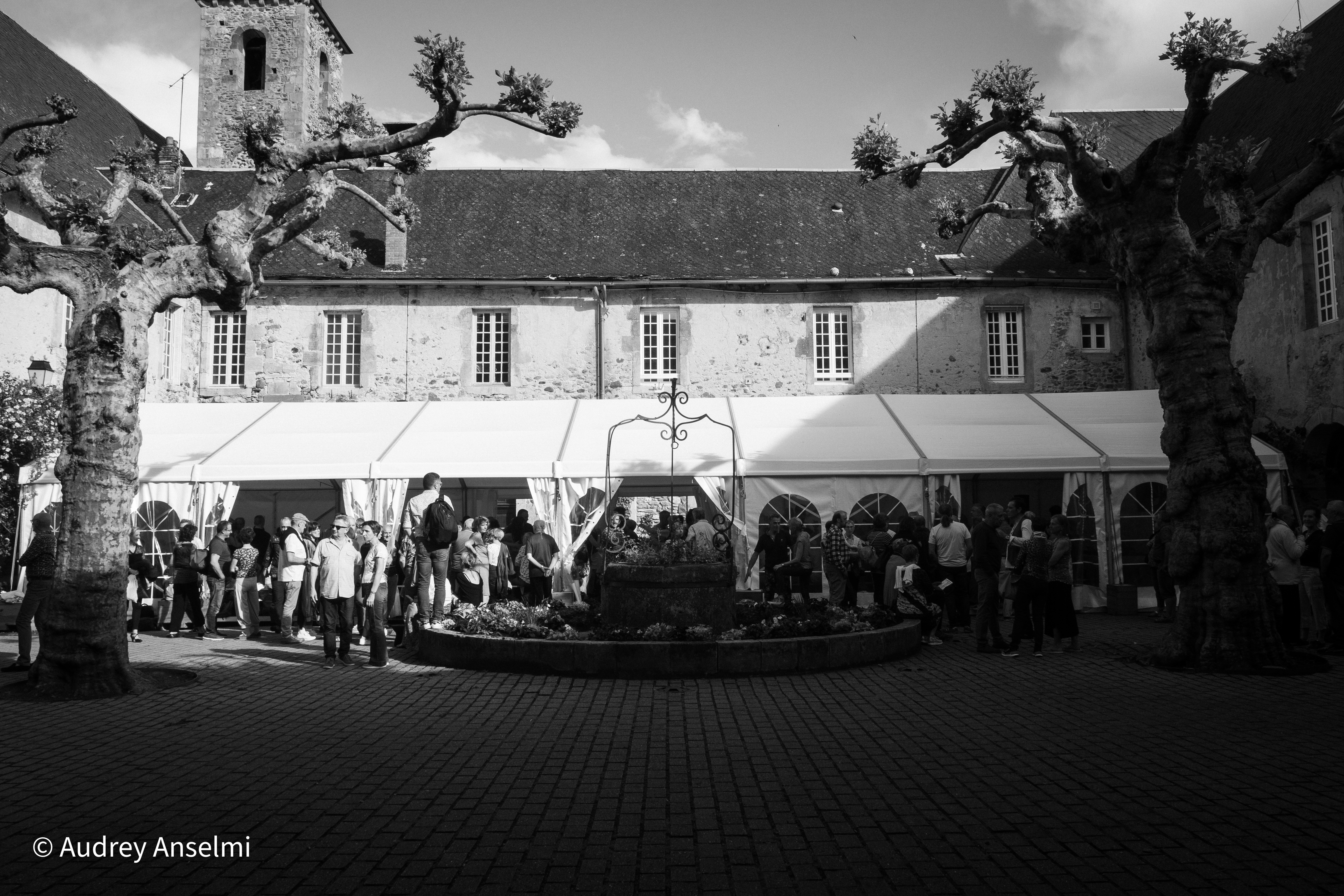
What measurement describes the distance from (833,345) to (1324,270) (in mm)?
9202

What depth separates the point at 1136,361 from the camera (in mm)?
22156

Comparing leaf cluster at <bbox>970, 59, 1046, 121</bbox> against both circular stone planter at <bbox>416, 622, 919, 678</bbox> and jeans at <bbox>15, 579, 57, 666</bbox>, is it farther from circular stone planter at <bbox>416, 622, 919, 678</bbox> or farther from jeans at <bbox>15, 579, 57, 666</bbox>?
jeans at <bbox>15, 579, 57, 666</bbox>

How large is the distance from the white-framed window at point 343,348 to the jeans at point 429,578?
38.0 feet

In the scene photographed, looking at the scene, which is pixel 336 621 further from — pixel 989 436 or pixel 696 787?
pixel 989 436

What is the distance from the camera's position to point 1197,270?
10242 millimetres

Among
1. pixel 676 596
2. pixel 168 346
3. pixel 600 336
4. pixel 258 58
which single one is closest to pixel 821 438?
pixel 600 336

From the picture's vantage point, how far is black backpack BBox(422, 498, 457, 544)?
11523 mm

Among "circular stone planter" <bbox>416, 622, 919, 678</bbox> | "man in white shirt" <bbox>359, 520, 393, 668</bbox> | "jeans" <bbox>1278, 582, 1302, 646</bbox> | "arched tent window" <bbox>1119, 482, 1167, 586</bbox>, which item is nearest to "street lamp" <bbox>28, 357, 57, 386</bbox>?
"man in white shirt" <bbox>359, 520, 393, 668</bbox>

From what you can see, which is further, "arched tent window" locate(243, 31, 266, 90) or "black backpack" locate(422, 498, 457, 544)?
"arched tent window" locate(243, 31, 266, 90)

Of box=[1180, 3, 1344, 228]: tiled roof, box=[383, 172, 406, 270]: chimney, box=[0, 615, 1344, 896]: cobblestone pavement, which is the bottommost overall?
box=[0, 615, 1344, 896]: cobblestone pavement

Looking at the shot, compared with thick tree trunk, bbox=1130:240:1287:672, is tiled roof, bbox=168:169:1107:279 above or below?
above

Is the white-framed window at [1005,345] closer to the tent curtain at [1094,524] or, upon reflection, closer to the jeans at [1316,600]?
the tent curtain at [1094,524]

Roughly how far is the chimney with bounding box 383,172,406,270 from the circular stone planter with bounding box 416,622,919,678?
14.3 meters

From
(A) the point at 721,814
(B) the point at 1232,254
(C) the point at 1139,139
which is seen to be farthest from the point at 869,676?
(C) the point at 1139,139
